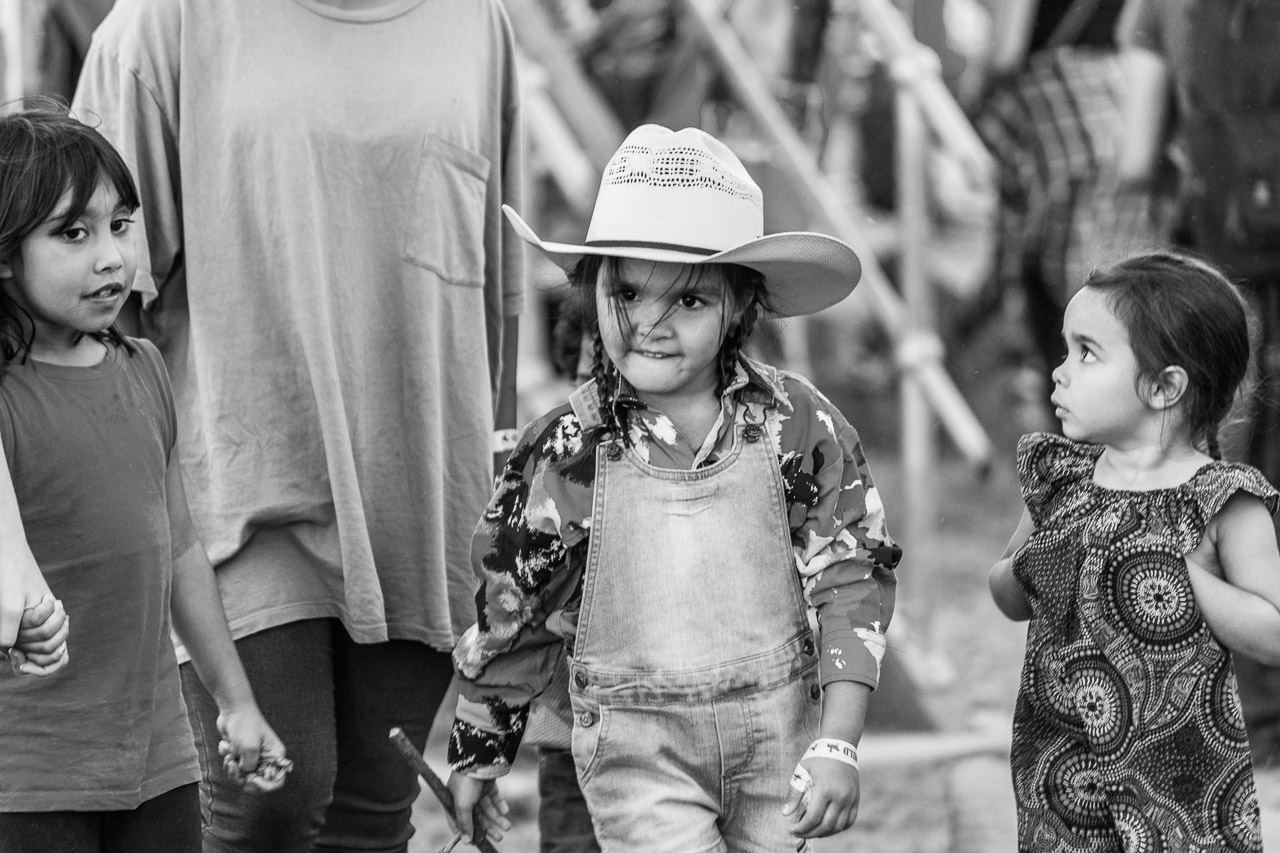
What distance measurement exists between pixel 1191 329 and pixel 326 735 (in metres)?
1.37

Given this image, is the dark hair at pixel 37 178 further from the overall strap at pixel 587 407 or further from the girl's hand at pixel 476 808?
the girl's hand at pixel 476 808

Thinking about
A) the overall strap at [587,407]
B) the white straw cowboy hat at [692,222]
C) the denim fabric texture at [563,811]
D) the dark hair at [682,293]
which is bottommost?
the denim fabric texture at [563,811]

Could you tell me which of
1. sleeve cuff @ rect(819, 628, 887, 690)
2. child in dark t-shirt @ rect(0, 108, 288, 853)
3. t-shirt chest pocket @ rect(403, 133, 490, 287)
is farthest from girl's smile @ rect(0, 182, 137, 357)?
sleeve cuff @ rect(819, 628, 887, 690)

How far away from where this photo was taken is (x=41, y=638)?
1.87 metres

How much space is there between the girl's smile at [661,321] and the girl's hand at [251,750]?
712 mm

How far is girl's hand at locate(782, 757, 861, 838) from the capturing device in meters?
2.11

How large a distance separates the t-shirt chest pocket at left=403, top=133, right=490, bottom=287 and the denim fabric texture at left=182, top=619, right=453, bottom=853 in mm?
586

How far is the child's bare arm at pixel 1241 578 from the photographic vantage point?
2148 millimetres

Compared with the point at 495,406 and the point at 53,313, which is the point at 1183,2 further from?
the point at 53,313

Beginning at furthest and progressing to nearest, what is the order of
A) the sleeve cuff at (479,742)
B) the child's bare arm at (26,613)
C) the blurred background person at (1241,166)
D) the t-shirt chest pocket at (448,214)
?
the blurred background person at (1241,166) < the t-shirt chest pocket at (448,214) < the sleeve cuff at (479,742) < the child's bare arm at (26,613)

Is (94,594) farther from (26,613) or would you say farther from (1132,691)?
(1132,691)

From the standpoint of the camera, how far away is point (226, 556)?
2.46 m

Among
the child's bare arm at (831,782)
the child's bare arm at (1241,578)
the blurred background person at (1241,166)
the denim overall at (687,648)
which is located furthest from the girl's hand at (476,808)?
the blurred background person at (1241,166)

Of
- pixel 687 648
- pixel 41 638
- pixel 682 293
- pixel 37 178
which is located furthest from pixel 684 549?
pixel 37 178
